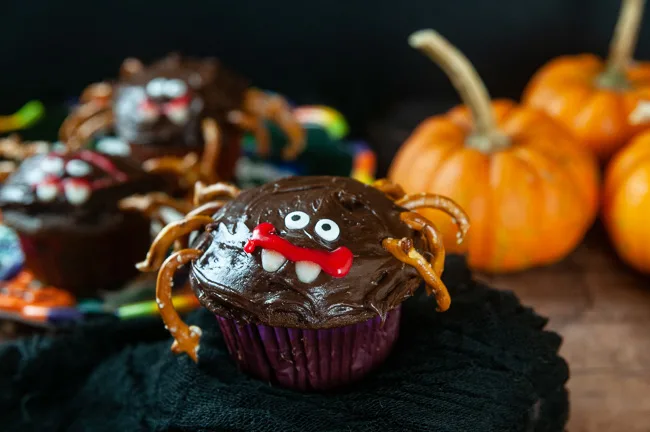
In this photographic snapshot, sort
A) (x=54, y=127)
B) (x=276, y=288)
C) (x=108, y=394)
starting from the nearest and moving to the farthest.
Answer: (x=276, y=288) < (x=108, y=394) < (x=54, y=127)

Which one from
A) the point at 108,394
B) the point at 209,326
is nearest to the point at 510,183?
the point at 209,326

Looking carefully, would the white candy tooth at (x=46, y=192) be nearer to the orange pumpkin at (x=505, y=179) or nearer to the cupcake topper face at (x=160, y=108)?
the cupcake topper face at (x=160, y=108)

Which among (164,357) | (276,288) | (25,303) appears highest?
(276,288)

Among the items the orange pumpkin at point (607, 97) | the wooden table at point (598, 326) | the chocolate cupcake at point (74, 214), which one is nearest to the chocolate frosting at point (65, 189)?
the chocolate cupcake at point (74, 214)

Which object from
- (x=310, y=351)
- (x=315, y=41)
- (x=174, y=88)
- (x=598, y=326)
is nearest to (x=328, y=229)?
(x=310, y=351)

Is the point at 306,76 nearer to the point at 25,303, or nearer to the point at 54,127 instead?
the point at 54,127

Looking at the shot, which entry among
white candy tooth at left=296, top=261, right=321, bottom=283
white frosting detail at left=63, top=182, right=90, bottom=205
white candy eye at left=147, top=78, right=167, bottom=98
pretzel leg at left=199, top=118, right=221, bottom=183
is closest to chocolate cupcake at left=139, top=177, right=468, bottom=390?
white candy tooth at left=296, top=261, right=321, bottom=283

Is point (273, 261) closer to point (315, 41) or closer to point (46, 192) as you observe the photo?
point (46, 192)
